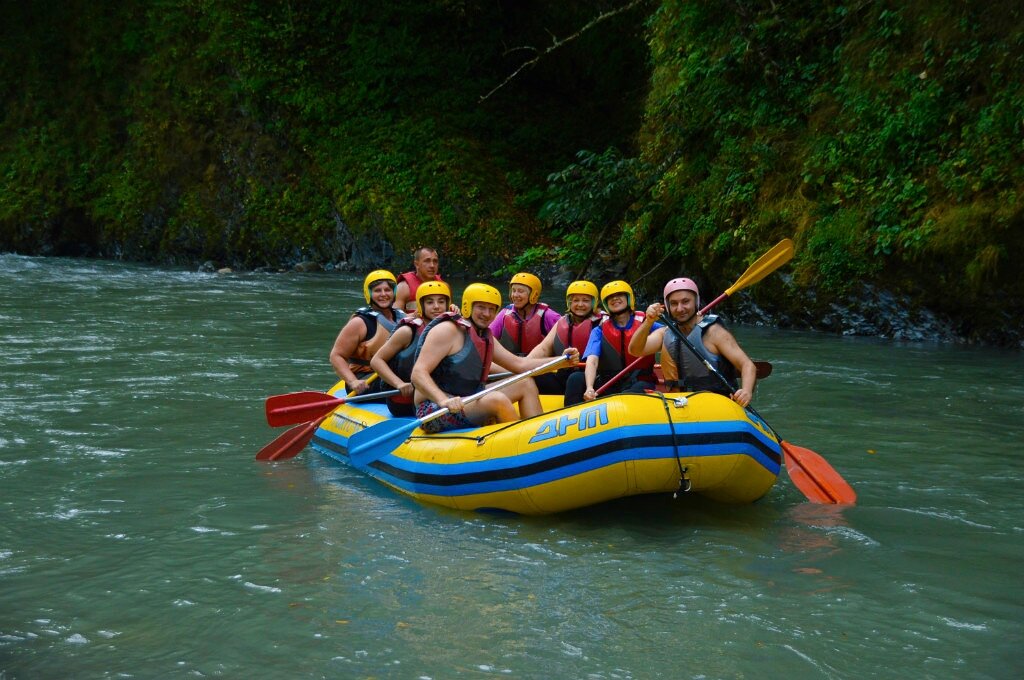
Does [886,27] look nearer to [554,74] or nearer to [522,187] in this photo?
[522,187]

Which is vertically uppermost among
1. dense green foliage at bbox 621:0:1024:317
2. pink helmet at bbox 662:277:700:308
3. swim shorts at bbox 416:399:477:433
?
dense green foliage at bbox 621:0:1024:317

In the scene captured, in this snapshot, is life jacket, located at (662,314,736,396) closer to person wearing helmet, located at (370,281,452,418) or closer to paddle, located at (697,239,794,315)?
paddle, located at (697,239,794,315)

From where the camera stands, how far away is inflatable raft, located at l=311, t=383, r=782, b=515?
193 inches

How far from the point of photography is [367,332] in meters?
7.22

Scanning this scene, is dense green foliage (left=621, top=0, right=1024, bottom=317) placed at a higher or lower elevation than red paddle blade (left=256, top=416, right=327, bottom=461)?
higher

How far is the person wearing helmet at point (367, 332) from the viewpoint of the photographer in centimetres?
718

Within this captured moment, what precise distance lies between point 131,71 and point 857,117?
63.6ft

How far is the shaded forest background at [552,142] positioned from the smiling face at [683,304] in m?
5.27

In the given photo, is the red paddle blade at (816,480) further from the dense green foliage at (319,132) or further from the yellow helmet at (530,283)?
the dense green foliage at (319,132)

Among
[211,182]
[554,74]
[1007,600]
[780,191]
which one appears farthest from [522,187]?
[1007,600]

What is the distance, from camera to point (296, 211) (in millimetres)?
21641

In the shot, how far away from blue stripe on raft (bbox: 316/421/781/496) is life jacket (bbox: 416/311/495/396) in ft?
2.28

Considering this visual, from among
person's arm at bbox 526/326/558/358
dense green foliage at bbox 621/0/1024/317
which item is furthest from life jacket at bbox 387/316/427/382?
dense green foliage at bbox 621/0/1024/317

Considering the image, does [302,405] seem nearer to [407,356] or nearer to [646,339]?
[407,356]
